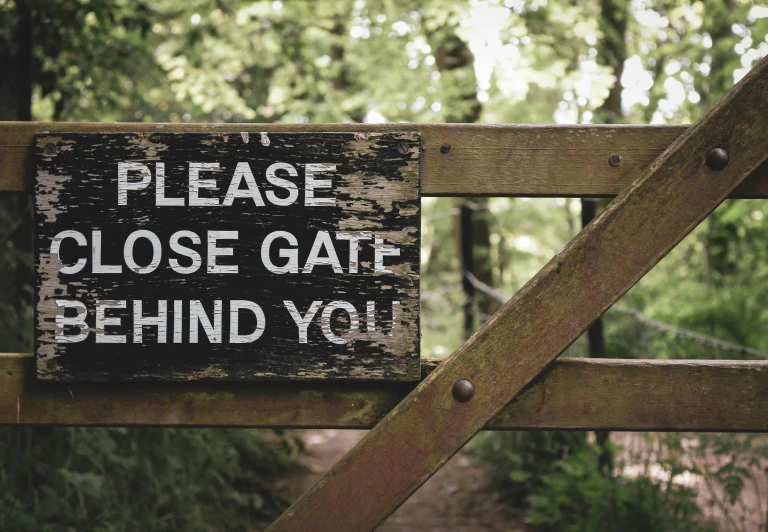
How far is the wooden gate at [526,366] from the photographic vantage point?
1484 mm

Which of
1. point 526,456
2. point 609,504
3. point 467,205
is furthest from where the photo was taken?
point 467,205

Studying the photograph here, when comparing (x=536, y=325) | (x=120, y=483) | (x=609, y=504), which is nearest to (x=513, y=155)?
(x=536, y=325)

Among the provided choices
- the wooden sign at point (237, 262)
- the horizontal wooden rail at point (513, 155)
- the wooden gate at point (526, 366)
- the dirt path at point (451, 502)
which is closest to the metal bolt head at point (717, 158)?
the wooden gate at point (526, 366)

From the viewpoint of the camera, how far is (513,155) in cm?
161

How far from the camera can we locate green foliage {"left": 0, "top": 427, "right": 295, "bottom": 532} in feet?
9.00

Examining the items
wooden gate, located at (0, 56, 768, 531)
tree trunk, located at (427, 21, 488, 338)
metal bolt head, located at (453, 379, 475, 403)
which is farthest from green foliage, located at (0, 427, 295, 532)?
tree trunk, located at (427, 21, 488, 338)

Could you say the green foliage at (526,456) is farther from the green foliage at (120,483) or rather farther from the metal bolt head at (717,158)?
the metal bolt head at (717,158)

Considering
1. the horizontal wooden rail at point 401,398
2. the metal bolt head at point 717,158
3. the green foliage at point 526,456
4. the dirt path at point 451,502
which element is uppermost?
the metal bolt head at point 717,158

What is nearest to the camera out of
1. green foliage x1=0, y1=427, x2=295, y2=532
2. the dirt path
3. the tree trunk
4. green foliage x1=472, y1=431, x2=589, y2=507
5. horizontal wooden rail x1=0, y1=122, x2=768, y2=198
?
horizontal wooden rail x1=0, y1=122, x2=768, y2=198

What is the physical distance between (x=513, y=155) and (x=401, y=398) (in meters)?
0.70

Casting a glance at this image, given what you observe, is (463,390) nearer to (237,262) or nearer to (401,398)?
(401,398)

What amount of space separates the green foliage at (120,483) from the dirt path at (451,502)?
0.76m

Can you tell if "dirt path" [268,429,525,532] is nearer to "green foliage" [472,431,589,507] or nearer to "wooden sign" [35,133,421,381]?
"green foliage" [472,431,589,507]

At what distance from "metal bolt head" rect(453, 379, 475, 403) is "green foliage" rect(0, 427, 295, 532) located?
74.1 inches
